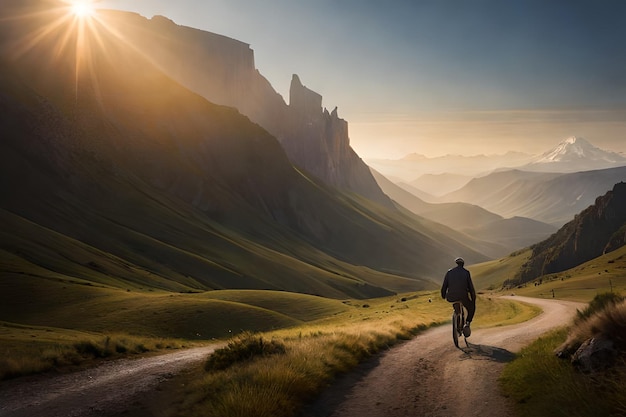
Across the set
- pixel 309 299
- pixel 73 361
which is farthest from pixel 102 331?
pixel 309 299

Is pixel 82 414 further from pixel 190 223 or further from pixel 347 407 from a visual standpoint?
pixel 190 223

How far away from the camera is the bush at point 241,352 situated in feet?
47.7

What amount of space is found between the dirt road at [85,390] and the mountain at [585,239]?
18006 centimetres

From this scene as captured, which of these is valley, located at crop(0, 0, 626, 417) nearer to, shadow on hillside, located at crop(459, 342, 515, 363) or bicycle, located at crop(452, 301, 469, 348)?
shadow on hillside, located at crop(459, 342, 515, 363)

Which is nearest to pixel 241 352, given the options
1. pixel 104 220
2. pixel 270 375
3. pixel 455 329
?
pixel 270 375

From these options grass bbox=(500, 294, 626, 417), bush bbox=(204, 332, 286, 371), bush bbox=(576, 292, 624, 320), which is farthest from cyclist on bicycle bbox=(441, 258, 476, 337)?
bush bbox=(204, 332, 286, 371)

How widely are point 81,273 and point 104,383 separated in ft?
193

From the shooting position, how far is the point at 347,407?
420 inches

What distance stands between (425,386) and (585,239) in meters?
190

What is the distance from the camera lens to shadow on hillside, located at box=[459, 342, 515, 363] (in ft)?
50.0

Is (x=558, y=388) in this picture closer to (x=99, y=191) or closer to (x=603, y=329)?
(x=603, y=329)

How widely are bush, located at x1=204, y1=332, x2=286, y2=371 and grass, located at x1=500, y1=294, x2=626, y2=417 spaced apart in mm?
7384

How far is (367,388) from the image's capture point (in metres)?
12.2

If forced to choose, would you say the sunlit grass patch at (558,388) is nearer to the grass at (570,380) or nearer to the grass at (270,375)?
the grass at (570,380)
